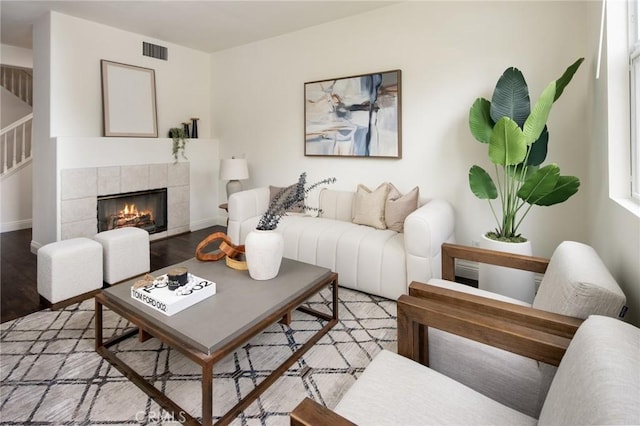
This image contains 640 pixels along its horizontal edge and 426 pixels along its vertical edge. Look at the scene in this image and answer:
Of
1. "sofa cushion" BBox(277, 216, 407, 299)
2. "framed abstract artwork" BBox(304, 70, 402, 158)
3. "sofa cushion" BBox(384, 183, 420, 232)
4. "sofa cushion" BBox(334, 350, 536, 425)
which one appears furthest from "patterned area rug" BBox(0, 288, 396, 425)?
"framed abstract artwork" BBox(304, 70, 402, 158)

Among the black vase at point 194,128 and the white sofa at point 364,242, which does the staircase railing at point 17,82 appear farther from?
the white sofa at point 364,242

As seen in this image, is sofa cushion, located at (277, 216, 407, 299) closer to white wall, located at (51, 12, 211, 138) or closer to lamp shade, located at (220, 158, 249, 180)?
lamp shade, located at (220, 158, 249, 180)

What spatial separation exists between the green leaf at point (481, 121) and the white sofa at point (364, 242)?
2.08 feet

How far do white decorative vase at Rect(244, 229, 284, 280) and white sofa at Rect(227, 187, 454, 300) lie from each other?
96cm

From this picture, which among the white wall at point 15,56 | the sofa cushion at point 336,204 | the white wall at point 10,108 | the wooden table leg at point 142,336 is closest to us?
the wooden table leg at point 142,336

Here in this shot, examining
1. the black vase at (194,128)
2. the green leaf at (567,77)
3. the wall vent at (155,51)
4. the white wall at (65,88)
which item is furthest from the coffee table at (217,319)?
the wall vent at (155,51)

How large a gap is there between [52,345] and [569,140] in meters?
3.91

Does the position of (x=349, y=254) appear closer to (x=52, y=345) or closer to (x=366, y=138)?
(x=366, y=138)

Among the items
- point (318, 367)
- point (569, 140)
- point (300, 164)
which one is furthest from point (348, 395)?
point (300, 164)

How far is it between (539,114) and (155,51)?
4.47 meters

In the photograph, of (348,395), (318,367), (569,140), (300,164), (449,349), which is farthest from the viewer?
(300,164)

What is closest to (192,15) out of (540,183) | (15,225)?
(540,183)

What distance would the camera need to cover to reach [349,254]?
2.80 m

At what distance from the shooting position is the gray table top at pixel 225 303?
4.76ft
